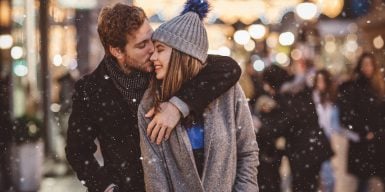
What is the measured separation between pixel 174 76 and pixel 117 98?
433 mm

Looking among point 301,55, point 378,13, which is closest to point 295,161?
point 301,55

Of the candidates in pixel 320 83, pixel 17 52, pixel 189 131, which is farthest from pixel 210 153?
pixel 320 83

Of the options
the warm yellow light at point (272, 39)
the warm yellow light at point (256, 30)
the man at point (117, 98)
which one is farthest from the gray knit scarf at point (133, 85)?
the warm yellow light at point (256, 30)

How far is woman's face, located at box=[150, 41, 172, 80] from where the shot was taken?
3.11 m

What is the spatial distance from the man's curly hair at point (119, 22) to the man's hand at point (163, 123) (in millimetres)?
532

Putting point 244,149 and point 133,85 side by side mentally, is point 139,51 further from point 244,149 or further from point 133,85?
point 244,149

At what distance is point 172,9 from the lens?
60.9ft

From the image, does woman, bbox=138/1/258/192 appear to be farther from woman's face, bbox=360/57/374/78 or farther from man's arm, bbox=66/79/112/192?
woman's face, bbox=360/57/374/78

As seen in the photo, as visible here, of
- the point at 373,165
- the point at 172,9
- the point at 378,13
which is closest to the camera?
the point at 373,165

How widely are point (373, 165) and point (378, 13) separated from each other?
2350 centimetres

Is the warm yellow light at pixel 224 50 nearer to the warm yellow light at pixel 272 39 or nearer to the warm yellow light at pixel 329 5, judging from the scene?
the warm yellow light at pixel 272 39

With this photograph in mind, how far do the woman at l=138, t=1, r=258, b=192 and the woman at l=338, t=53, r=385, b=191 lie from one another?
16.8 ft

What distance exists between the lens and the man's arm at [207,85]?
10.3 feet

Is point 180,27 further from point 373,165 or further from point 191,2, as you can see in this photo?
point 373,165
